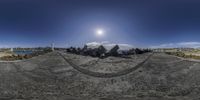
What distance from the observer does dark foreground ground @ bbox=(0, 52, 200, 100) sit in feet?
11.2

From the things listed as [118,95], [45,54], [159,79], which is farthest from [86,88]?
[159,79]

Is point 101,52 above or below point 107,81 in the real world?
above

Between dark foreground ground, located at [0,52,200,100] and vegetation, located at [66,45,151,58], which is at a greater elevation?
vegetation, located at [66,45,151,58]

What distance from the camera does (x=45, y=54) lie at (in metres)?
3.67

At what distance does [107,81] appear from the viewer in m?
3.40

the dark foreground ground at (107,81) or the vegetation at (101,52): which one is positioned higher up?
the vegetation at (101,52)

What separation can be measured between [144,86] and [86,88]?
829 mm

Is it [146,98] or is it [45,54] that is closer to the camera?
[146,98]

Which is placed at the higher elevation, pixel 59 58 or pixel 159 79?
pixel 59 58

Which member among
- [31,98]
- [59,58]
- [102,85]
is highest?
[59,58]

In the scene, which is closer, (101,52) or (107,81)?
(107,81)

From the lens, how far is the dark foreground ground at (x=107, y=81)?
3424 mm

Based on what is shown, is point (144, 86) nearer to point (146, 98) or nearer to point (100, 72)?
point (146, 98)

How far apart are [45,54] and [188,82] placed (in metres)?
2.13
